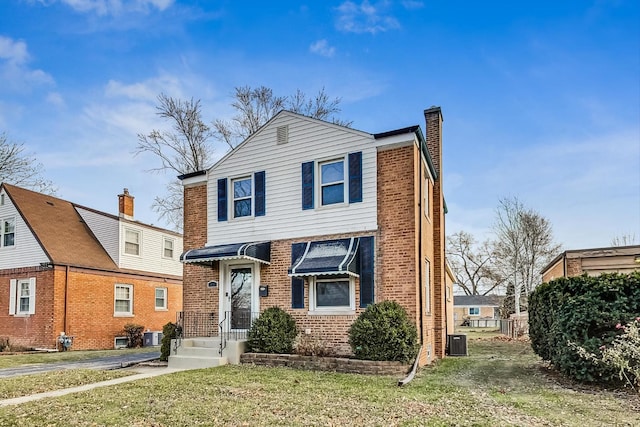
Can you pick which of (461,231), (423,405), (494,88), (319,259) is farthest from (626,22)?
(461,231)

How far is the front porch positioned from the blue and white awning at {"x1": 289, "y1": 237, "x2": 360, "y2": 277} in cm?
230

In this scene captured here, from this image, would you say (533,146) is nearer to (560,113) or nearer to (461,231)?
(560,113)

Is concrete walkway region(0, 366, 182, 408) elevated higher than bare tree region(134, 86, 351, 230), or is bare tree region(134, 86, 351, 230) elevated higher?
bare tree region(134, 86, 351, 230)

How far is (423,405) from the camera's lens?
24.9 feet

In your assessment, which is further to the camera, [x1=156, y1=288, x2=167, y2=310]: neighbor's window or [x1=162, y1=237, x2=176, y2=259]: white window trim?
[x1=162, y1=237, x2=176, y2=259]: white window trim

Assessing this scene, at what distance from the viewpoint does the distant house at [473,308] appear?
5516 cm

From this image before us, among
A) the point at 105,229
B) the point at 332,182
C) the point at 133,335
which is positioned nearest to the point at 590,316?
the point at 332,182

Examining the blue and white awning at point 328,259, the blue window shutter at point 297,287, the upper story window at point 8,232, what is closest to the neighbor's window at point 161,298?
the upper story window at point 8,232

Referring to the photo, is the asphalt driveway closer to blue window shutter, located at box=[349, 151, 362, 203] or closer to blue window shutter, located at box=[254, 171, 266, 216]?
blue window shutter, located at box=[254, 171, 266, 216]

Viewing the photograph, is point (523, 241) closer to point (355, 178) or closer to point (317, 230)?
point (355, 178)

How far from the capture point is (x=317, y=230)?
44.1 feet

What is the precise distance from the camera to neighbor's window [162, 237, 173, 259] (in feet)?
84.2

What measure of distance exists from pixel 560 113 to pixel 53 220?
850 inches

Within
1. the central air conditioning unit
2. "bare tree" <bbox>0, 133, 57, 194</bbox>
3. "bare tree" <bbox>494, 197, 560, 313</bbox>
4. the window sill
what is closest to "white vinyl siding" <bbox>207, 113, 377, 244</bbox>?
the window sill
